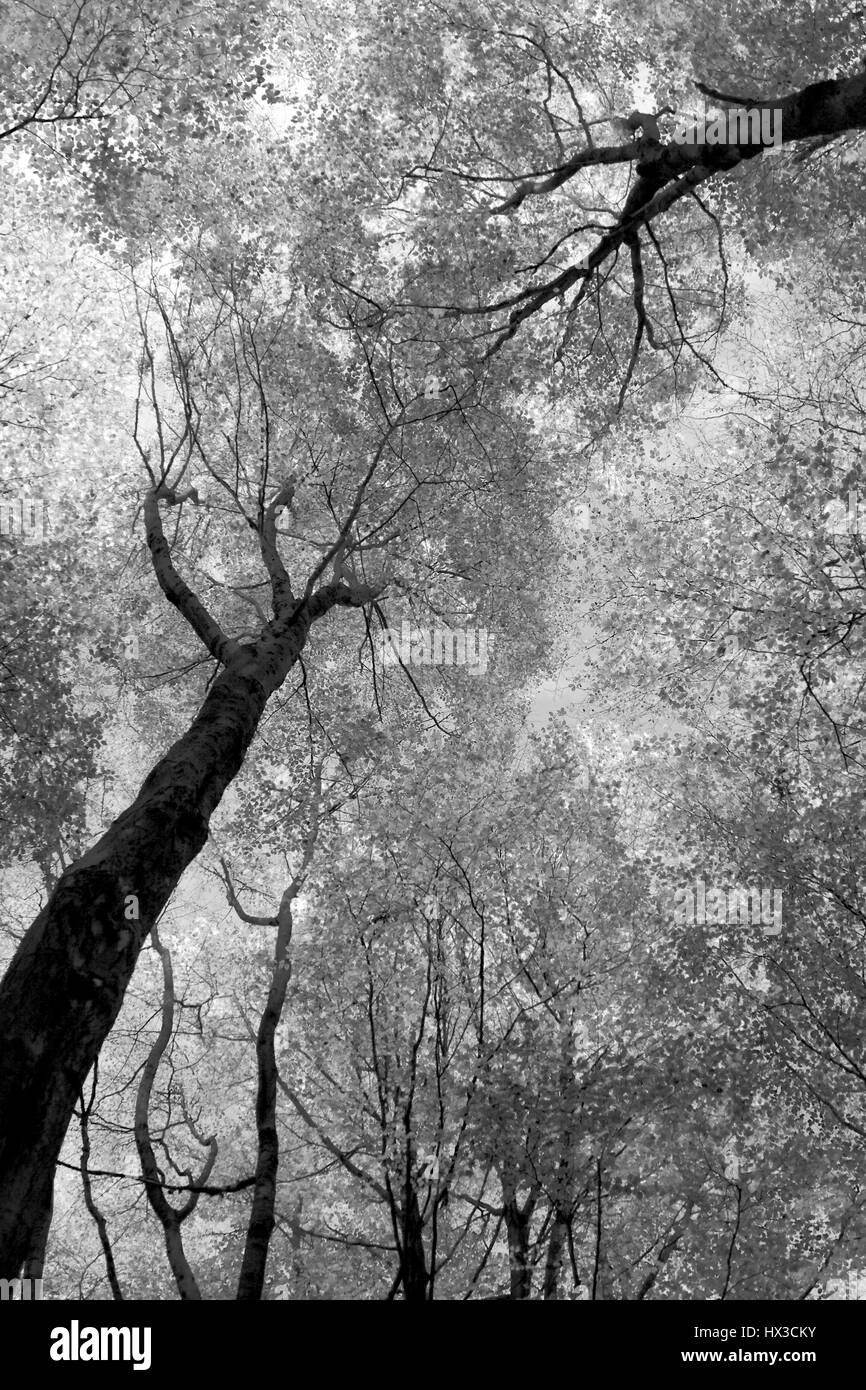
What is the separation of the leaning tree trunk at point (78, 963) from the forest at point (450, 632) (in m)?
0.06

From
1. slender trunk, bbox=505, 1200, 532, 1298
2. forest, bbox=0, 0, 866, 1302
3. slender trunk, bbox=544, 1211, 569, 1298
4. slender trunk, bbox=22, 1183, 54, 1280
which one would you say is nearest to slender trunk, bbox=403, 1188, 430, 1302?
forest, bbox=0, 0, 866, 1302

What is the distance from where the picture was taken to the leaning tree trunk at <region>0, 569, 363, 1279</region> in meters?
4.79

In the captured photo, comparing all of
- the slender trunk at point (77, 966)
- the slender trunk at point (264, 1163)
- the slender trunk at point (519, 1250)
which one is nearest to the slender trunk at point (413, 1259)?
the slender trunk at point (519, 1250)

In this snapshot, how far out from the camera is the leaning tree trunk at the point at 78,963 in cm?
479

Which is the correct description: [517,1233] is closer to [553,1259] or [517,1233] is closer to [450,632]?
[553,1259]

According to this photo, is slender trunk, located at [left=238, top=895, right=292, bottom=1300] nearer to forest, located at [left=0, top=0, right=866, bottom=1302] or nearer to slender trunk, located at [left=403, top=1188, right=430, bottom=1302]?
forest, located at [left=0, top=0, right=866, bottom=1302]

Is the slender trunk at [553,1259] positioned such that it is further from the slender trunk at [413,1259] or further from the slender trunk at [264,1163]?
the slender trunk at [264,1163]

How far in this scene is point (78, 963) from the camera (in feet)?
17.8

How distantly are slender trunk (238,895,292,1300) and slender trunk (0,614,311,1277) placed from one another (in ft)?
16.8

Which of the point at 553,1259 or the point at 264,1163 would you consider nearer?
the point at 553,1259

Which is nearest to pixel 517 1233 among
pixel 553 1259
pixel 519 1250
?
pixel 519 1250

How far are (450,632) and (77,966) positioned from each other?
15.6m
